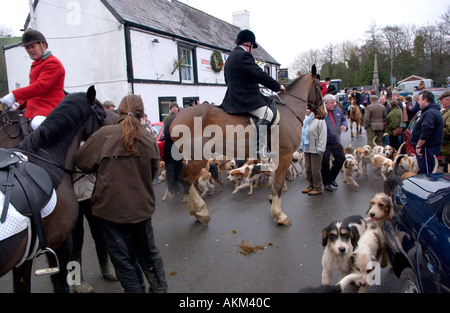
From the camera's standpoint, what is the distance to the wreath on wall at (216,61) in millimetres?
21812

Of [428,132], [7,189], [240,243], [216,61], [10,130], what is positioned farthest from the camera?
[216,61]

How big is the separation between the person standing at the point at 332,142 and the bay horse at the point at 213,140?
5.88 ft

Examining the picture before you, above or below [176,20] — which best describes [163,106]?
below

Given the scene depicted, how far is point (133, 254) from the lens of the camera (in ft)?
10.3

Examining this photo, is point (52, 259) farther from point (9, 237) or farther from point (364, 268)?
point (364, 268)

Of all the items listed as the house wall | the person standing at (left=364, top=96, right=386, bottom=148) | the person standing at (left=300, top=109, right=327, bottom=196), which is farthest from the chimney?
the person standing at (left=300, top=109, right=327, bottom=196)

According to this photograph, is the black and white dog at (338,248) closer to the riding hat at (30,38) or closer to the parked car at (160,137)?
the riding hat at (30,38)

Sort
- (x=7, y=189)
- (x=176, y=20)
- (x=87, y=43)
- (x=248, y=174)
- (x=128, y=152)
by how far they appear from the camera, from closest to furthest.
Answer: (x=7, y=189) → (x=128, y=152) → (x=248, y=174) → (x=87, y=43) → (x=176, y=20)

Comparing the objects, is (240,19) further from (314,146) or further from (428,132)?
(428,132)

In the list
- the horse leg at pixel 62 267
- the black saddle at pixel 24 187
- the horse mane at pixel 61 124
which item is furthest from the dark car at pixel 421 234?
the horse mane at pixel 61 124

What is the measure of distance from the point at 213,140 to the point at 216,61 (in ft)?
59.6

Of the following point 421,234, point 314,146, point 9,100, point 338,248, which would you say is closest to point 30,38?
point 9,100

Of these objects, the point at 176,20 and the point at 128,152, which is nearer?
the point at 128,152
